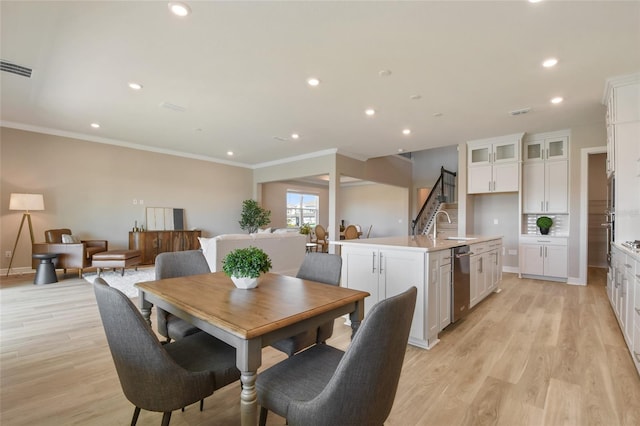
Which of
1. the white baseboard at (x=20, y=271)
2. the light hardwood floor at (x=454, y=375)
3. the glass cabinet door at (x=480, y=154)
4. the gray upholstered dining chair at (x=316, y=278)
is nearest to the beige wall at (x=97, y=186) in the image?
the white baseboard at (x=20, y=271)

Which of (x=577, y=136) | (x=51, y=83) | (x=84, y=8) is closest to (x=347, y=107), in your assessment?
(x=84, y=8)

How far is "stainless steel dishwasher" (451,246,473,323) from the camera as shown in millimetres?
3055

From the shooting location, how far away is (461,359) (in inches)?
96.4

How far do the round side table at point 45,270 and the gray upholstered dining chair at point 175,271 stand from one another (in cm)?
427

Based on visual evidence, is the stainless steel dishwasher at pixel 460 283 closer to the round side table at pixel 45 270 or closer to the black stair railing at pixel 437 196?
the black stair railing at pixel 437 196

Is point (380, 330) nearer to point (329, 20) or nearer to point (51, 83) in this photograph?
point (329, 20)

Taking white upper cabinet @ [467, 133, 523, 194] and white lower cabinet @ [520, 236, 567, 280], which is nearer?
white lower cabinet @ [520, 236, 567, 280]

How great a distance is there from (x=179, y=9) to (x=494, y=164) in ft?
19.9

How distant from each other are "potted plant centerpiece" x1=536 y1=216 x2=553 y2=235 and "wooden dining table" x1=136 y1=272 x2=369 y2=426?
563 cm

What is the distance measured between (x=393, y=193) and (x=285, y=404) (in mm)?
10346

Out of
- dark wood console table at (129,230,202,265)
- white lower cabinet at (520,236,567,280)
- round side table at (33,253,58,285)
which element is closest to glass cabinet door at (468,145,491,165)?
white lower cabinet at (520,236,567,280)

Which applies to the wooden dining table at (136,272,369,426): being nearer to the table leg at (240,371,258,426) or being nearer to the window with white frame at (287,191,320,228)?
the table leg at (240,371,258,426)

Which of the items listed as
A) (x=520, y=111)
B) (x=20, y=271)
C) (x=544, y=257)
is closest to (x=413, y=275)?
(x=520, y=111)

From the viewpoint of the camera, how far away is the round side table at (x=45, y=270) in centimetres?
488
